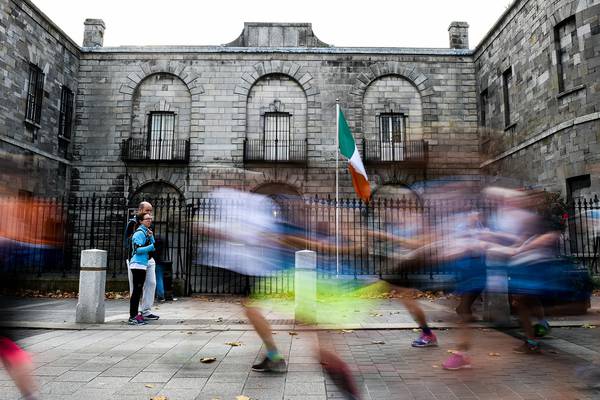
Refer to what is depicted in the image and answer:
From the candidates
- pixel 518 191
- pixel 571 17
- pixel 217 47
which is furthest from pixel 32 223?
pixel 571 17

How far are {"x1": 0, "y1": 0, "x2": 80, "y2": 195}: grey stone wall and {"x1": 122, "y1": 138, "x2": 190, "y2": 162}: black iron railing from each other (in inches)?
116

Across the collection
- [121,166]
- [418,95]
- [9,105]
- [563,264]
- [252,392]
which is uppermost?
[418,95]

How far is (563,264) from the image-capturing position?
6.64 meters

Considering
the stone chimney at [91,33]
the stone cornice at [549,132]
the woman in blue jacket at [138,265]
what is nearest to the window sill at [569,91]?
the stone cornice at [549,132]

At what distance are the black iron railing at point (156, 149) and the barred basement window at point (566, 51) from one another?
15.4 metres

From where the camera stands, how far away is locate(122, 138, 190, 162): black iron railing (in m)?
19.2

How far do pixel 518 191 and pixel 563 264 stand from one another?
249 centimetres

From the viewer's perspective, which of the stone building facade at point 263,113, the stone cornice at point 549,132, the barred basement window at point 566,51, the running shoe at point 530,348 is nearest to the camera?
the running shoe at point 530,348

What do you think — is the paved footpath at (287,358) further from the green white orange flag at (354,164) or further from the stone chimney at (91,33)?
the stone chimney at (91,33)

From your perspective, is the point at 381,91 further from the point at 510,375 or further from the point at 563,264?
the point at 510,375

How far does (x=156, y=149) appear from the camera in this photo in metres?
19.6

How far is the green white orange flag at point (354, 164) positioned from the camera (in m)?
11.4

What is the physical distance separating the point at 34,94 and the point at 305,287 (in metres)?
16.3

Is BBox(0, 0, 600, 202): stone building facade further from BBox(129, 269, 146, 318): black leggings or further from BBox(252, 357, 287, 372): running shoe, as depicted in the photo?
BBox(252, 357, 287, 372): running shoe
